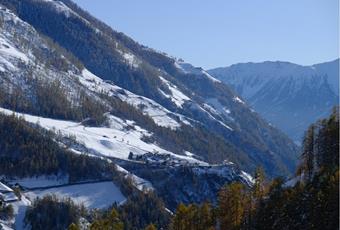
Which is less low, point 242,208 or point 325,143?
point 325,143

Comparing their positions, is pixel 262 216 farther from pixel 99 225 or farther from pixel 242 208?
pixel 99 225

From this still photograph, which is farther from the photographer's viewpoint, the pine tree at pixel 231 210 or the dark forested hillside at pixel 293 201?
the pine tree at pixel 231 210

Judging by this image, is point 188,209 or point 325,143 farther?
point 325,143

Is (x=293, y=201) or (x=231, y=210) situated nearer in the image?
(x=293, y=201)

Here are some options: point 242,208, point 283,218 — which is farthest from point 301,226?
point 242,208

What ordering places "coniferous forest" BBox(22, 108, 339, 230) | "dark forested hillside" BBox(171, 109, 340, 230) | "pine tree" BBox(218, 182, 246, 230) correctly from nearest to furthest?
1. "dark forested hillside" BBox(171, 109, 340, 230)
2. "coniferous forest" BBox(22, 108, 339, 230)
3. "pine tree" BBox(218, 182, 246, 230)

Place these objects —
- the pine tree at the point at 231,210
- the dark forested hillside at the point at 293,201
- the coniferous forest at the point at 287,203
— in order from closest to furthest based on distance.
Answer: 1. the dark forested hillside at the point at 293,201
2. the coniferous forest at the point at 287,203
3. the pine tree at the point at 231,210

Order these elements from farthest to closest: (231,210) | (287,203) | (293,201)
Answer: (231,210), (287,203), (293,201)

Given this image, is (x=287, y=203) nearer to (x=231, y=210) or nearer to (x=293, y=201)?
(x=293, y=201)

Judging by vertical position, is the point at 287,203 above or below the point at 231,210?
above

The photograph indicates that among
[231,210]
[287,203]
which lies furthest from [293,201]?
[231,210]

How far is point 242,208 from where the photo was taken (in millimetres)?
131000

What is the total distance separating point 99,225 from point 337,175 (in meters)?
41.4

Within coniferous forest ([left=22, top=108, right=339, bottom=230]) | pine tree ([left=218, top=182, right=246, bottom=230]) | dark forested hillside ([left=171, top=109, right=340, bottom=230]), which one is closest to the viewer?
dark forested hillside ([left=171, top=109, right=340, bottom=230])
